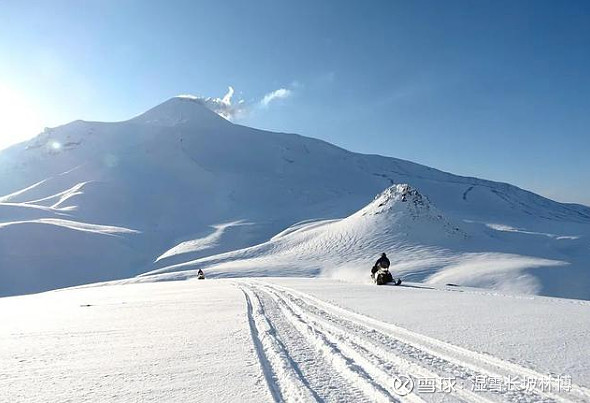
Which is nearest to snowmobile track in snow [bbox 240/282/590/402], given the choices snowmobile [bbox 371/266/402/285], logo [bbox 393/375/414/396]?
logo [bbox 393/375/414/396]

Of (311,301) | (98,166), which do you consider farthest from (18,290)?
→ (98,166)

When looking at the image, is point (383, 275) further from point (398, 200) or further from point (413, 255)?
point (398, 200)

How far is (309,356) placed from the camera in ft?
19.8

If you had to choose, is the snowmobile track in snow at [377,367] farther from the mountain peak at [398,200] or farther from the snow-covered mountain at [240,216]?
the mountain peak at [398,200]

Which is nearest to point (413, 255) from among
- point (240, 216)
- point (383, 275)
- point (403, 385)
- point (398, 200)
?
point (398, 200)

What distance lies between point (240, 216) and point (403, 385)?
124m

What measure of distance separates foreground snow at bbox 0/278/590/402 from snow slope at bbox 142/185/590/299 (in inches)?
1002

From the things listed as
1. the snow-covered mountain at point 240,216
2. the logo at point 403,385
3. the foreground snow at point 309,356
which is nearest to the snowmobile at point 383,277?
the foreground snow at point 309,356

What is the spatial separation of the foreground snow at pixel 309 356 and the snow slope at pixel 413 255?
25.4 meters

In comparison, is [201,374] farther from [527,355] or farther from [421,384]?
[527,355]

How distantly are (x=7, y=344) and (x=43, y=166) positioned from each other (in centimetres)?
21038

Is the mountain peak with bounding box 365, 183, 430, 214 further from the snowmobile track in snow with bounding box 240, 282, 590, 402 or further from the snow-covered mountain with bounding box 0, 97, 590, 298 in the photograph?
the snowmobile track in snow with bounding box 240, 282, 590, 402

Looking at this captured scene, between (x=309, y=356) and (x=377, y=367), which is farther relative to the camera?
(x=309, y=356)

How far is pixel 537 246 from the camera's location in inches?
2147
